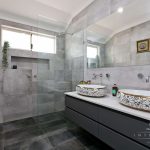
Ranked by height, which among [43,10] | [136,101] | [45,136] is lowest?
[45,136]

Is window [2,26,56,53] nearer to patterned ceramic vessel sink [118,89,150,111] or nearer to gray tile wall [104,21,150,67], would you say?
gray tile wall [104,21,150,67]

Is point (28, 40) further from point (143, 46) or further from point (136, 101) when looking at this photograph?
point (136, 101)

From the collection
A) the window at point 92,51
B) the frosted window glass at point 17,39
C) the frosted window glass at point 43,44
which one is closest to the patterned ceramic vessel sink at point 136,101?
the window at point 92,51

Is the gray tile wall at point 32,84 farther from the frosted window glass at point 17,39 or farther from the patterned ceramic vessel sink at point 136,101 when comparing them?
the patterned ceramic vessel sink at point 136,101

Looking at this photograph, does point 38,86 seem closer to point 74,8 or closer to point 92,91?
point 92,91

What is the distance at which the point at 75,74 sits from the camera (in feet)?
→ 8.84

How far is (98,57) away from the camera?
208 cm

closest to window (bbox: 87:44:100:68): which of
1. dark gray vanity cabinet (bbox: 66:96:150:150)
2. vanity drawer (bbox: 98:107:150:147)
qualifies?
dark gray vanity cabinet (bbox: 66:96:150:150)

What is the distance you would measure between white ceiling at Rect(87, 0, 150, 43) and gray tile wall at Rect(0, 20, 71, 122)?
105 cm

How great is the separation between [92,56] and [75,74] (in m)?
0.69

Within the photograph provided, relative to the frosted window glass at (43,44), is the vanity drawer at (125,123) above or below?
below

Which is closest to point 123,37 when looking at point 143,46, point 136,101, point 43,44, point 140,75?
point 143,46

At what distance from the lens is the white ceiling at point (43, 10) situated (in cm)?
220

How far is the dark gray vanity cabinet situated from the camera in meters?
0.91
